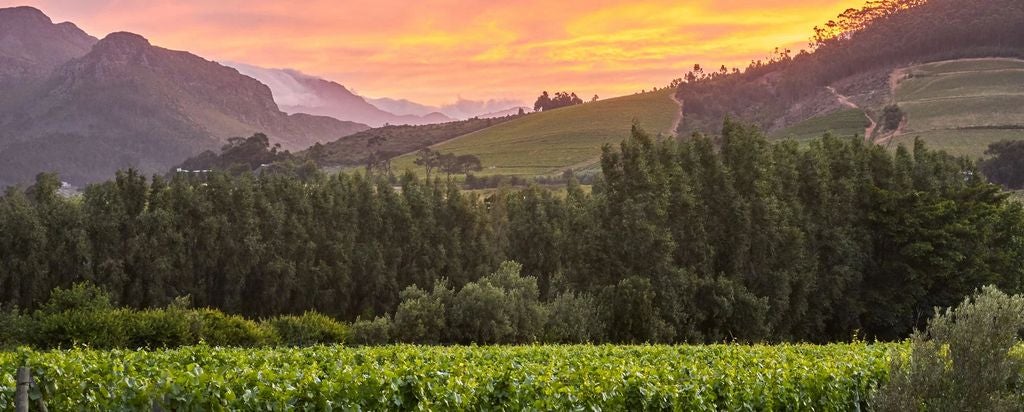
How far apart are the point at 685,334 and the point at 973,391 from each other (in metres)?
31.8

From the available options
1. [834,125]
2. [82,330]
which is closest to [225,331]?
[82,330]

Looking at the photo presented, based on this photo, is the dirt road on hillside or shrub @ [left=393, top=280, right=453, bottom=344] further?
the dirt road on hillside

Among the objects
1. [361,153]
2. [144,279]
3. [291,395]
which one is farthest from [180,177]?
[361,153]

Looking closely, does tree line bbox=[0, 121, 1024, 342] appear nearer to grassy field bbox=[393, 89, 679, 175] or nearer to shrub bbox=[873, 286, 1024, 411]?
shrub bbox=[873, 286, 1024, 411]

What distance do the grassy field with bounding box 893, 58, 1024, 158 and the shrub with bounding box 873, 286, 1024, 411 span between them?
108m

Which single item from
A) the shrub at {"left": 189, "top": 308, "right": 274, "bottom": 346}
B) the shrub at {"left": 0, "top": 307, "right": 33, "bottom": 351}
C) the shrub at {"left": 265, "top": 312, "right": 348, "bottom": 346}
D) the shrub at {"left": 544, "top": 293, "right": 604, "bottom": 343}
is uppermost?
the shrub at {"left": 0, "top": 307, "right": 33, "bottom": 351}

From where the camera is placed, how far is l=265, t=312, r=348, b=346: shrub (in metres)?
31.9

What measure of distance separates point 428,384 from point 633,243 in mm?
36686

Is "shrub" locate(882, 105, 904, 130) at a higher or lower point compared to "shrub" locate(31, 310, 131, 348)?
lower

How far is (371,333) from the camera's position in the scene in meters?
33.2

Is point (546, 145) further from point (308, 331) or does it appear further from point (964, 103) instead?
point (308, 331)

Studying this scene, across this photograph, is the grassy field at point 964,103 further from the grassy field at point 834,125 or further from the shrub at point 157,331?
the shrub at point 157,331

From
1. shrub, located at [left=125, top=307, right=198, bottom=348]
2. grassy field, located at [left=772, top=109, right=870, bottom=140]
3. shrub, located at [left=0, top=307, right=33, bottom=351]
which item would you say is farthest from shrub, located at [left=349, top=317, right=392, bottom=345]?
grassy field, located at [left=772, top=109, right=870, bottom=140]

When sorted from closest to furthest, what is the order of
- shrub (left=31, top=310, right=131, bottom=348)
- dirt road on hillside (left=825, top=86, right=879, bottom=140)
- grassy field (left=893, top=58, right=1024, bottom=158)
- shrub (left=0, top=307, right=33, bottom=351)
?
shrub (left=31, top=310, right=131, bottom=348) → shrub (left=0, top=307, right=33, bottom=351) → grassy field (left=893, top=58, right=1024, bottom=158) → dirt road on hillside (left=825, top=86, right=879, bottom=140)
